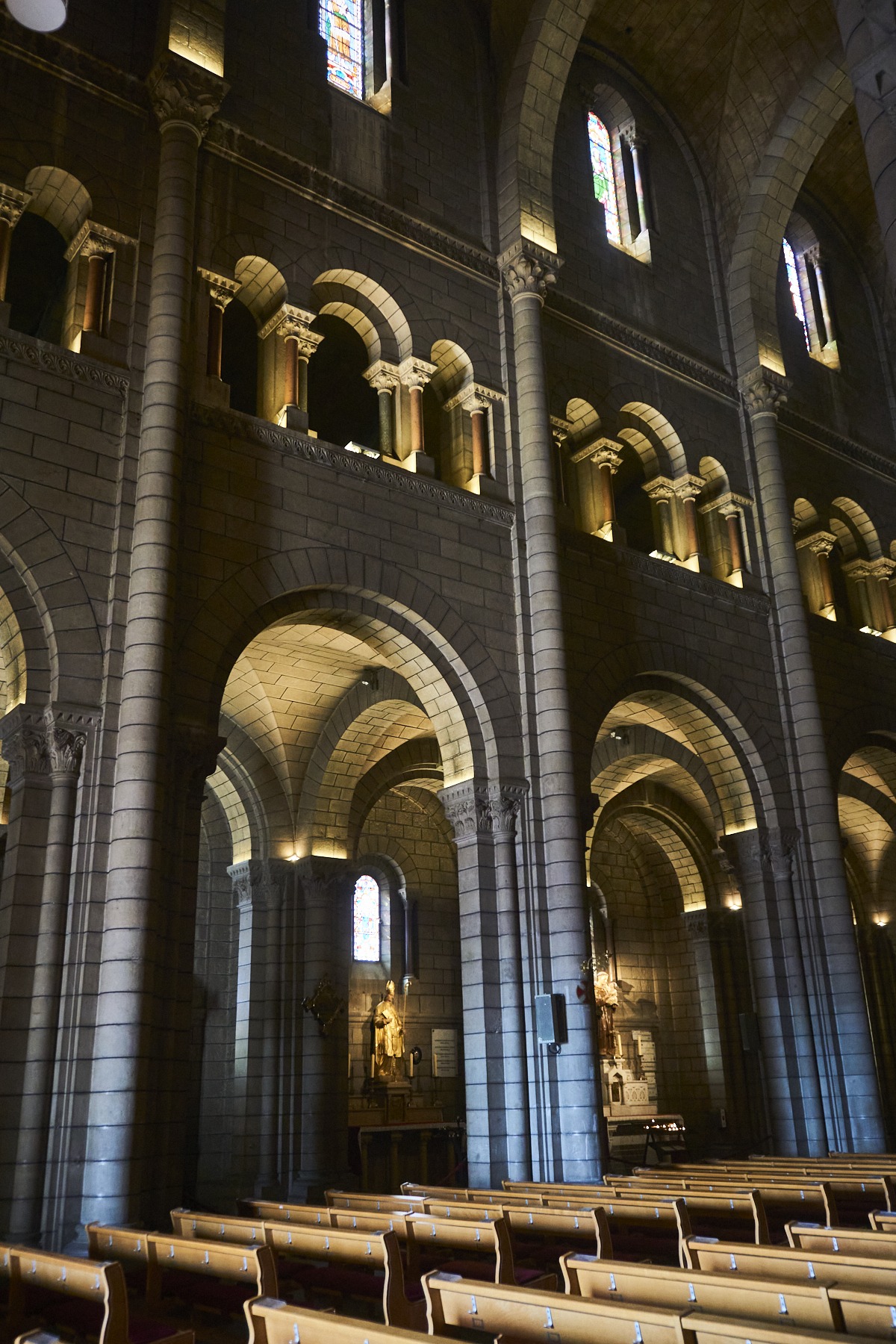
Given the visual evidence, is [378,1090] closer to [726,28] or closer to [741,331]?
[741,331]

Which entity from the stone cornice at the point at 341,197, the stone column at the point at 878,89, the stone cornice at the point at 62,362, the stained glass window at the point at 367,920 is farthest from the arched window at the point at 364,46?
the stained glass window at the point at 367,920

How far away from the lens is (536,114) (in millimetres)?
16656

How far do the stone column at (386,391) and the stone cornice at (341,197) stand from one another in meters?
1.96

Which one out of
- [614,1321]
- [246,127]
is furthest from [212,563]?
[614,1321]

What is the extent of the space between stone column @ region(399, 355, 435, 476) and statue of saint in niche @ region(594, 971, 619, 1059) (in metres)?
13.0

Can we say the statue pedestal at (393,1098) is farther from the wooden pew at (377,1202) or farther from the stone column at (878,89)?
the stone column at (878,89)

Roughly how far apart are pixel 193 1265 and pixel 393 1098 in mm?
13980

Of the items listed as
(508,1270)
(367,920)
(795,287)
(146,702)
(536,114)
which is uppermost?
(795,287)

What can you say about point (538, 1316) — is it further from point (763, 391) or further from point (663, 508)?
point (763, 391)

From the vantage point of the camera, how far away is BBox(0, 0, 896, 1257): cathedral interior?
1030 centimetres

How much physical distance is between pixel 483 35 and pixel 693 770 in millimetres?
12991

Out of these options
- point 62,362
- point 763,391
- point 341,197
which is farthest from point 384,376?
point 763,391

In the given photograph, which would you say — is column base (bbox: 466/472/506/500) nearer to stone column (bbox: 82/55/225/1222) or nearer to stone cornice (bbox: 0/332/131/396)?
stone column (bbox: 82/55/225/1222)

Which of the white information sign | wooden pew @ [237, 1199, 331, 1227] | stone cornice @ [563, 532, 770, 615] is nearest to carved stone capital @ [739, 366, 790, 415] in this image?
stone cornice @ [563, 532, 770, 615]
